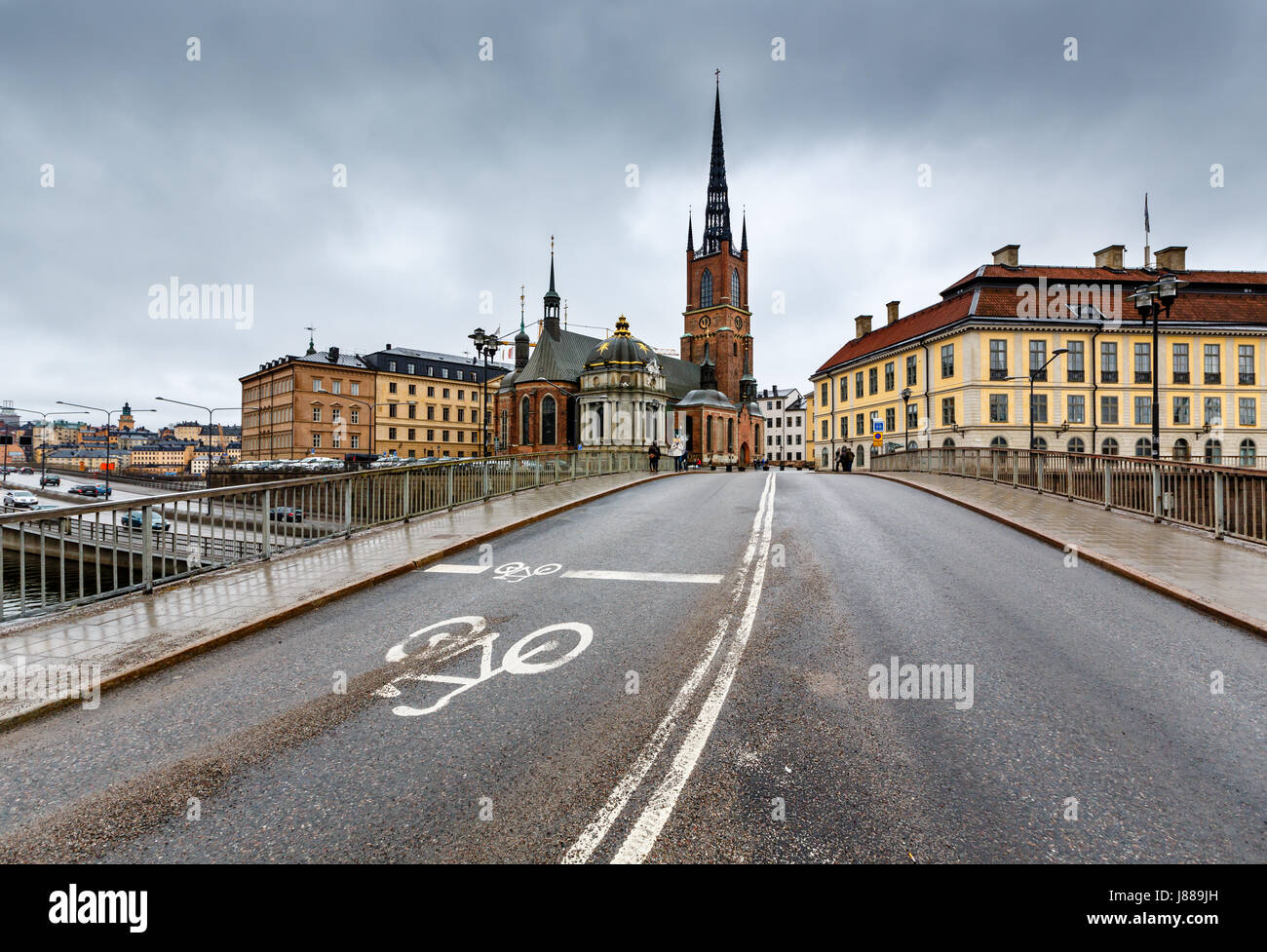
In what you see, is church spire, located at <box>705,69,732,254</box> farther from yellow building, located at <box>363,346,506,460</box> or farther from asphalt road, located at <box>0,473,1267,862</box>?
asphalt road, located at <box>0,473,1267,862</box>

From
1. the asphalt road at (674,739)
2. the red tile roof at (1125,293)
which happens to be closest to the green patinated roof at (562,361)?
the red tile roof at (1125,293)

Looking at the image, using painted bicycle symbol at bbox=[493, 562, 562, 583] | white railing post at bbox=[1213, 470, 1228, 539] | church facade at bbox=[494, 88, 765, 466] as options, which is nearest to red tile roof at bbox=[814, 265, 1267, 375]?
church facade at bbox=[494, 88, 765, 466]

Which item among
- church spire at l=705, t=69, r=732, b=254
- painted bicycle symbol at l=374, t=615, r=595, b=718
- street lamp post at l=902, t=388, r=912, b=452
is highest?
church spire at l=705, t=69, r=732, b=254

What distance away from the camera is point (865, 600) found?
6.37 metres

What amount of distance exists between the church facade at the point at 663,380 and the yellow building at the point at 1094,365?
2578cm

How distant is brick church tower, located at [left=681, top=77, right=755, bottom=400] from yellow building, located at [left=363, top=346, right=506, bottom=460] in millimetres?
30094

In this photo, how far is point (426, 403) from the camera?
84.1 m

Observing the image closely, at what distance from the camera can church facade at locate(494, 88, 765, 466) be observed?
6147cm

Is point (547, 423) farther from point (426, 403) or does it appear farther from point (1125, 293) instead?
point (1125, 293)
